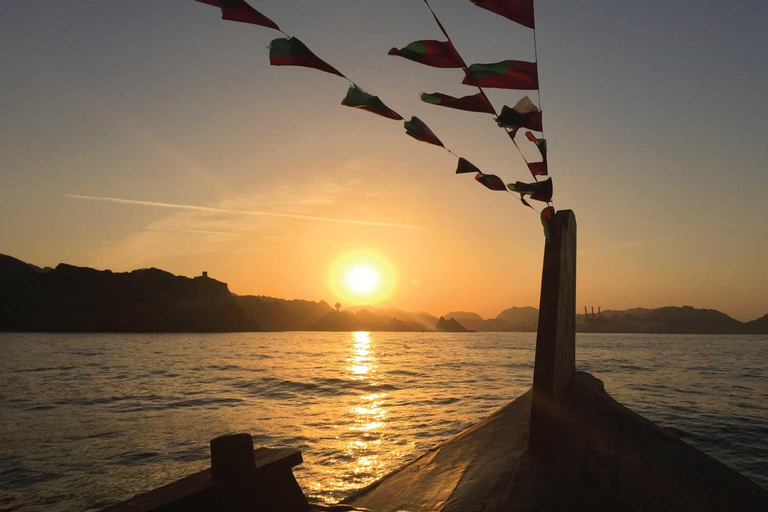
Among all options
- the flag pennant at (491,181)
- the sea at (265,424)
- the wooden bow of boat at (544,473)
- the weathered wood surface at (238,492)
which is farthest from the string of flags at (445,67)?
the sea at (265,424)

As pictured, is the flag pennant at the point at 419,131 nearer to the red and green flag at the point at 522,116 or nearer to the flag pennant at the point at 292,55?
the red and green flag at the point at 522,116

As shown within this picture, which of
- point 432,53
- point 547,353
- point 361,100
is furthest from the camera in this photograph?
point 547,353

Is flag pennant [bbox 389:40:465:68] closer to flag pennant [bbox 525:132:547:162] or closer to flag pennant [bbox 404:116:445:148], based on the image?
flag pennant [bbox 404:116:445:148]

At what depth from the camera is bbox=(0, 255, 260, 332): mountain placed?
155 metres

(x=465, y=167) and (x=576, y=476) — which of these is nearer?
(x=576, y=476)

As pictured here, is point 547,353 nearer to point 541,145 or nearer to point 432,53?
point 541,145

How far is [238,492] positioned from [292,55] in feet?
9.94

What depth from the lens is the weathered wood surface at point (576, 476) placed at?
151 inches

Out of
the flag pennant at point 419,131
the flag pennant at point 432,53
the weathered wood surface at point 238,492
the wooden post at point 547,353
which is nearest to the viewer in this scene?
the weathered wood surface at point 238,492

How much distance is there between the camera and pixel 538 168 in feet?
18.0

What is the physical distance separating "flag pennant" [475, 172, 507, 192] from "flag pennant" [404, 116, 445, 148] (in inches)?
44.1

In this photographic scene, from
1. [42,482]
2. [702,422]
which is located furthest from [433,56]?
[702,422]

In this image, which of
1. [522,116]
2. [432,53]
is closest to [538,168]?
[522,116]

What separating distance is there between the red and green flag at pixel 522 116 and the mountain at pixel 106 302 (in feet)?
629
